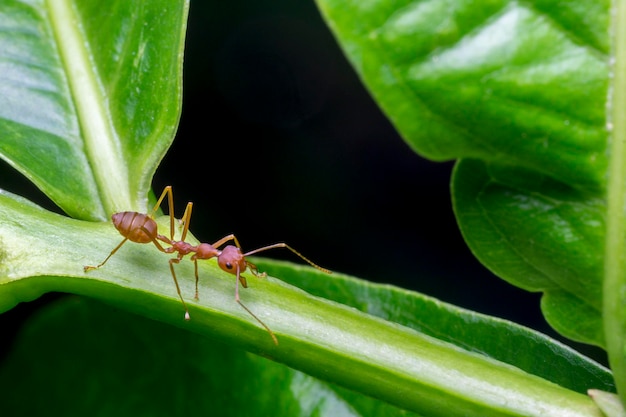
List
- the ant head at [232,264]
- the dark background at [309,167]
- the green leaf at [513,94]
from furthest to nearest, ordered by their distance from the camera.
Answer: the dark background at [309,167]
the ant head at [232,264]
the green leaf at [513,94]

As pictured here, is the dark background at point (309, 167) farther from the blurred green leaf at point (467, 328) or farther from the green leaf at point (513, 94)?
the green leaf at point (513, 94)

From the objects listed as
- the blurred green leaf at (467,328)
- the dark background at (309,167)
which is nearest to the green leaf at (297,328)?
the blurred green leaf at (467,328)

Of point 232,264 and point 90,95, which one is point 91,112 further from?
point 232,264

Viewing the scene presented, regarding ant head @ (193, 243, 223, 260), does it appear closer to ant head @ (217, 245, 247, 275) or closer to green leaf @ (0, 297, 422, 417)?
ant head @ (217, 245, 247, 275)

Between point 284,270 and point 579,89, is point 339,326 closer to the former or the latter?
point 284,270

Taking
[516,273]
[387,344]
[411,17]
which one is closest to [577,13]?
[411,17]

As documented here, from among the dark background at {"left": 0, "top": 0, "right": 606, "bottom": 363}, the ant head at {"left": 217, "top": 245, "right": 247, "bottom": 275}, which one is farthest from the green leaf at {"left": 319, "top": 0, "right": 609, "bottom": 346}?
the dark background at {"left": 0, "top": 0, "right": 606, "bottom": 363}

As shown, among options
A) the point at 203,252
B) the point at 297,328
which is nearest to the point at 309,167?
the point at 203,252
